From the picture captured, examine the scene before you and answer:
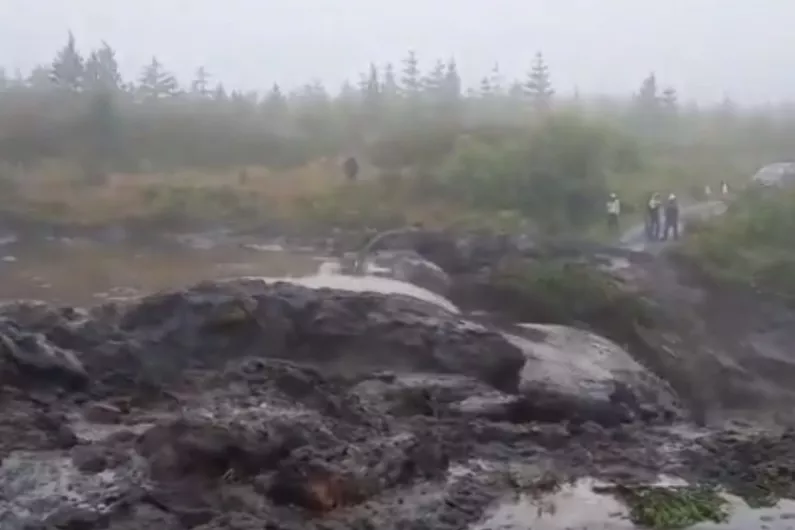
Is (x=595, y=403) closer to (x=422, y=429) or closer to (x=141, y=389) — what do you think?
(x=422, y=429)

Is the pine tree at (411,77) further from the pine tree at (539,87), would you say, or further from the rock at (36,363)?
the rock at (36,363)

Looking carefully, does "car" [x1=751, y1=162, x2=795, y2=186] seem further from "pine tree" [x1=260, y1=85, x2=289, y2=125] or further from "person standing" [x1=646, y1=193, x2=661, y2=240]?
"pine tree" [x1=260, y1=85, x2=289, y2=125]

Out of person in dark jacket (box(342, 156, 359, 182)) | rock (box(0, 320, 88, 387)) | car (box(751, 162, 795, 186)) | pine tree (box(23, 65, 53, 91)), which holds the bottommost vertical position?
rock (box(0, 320, 88, 387))

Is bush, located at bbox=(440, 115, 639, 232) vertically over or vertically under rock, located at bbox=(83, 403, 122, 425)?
over

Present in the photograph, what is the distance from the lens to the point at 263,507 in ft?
14.7

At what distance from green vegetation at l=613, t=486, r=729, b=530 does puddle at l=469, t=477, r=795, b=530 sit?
50 millimetres

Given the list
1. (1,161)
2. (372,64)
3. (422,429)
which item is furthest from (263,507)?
(372,64)

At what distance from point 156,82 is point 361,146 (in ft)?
5.82

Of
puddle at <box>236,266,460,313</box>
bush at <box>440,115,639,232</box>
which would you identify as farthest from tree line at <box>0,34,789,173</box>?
puddle at <box>236,266,460,313</box>

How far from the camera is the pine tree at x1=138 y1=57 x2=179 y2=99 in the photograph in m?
7.16

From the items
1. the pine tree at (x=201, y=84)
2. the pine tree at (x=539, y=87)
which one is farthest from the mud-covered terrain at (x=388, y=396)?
the pine tree at (x=201, y=84)

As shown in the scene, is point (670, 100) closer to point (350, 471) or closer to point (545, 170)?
point (545, 170)

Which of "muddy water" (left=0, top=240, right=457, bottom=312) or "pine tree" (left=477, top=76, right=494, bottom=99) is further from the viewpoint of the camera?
"pine tree" (left=477, top=76, right=494, bottom=99)

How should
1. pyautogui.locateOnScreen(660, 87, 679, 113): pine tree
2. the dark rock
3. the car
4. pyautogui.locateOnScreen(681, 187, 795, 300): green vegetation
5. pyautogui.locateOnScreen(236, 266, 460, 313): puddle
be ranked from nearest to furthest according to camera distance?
1. the dark rock
2. pyautogui.locateOnScreen(236, 266, 460, 313): puddle
3. pyautogui.locateOnScreen(681, 187, 795, 300): green vegetation
4. the car
5. pyautogui.locateOnScreen(660, 87, 679, 113): pine tree
